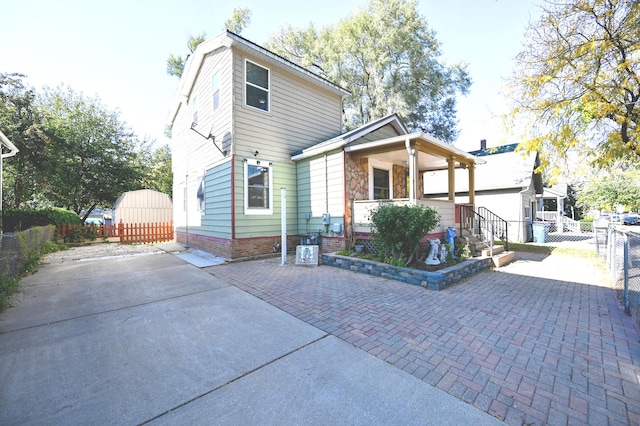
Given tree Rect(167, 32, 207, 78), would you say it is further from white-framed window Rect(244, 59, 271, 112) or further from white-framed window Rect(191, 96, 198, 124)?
white-framed window Rect(244, 59, 271, 112)

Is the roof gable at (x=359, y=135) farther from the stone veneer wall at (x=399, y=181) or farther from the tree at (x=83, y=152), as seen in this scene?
the tree at (x=83, y=152)

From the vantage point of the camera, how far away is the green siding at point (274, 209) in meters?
7.96

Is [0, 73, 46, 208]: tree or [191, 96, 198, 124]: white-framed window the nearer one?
[191, 96, 198, 124]: white-framed window

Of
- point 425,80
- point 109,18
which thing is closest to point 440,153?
point 109,18

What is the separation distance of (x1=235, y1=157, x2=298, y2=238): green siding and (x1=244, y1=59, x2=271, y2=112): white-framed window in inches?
78.1

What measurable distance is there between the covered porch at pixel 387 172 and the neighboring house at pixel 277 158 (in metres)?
0.03

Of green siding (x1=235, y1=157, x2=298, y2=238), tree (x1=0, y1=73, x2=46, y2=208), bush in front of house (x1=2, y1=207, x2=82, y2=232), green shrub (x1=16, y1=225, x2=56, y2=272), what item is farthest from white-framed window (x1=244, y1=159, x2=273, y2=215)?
tree (x1=0, y1=73, x2=46, y2=208)

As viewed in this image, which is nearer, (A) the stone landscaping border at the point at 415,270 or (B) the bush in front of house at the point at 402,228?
(A) the stone landscaping border at the point at 415,270

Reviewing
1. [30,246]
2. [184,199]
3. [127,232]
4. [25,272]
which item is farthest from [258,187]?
[127,232]

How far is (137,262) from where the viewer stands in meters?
8.12

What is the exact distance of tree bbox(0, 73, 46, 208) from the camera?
43.3 feet

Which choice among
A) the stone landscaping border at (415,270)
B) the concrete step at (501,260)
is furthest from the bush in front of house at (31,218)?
the concrete step at (501,260)

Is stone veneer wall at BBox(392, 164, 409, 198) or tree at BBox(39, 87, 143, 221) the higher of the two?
tree at BBox(39, 87, 143, 221)

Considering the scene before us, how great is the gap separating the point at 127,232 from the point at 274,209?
926cm
